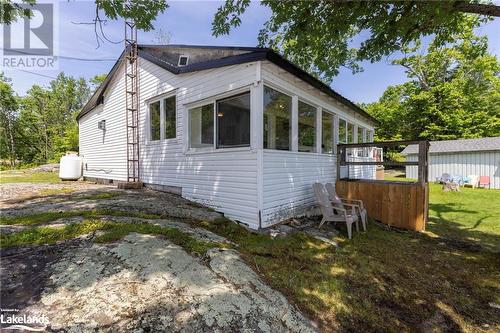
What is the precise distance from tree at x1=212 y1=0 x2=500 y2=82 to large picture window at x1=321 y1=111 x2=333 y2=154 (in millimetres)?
2057

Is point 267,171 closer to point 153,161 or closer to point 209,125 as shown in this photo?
point 209,125

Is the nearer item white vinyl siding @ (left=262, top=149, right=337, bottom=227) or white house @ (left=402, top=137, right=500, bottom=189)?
white vinyl siding @ (left=262, top=149, right=337, bottom=227)

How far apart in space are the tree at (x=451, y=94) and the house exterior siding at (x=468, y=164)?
24.9 feet

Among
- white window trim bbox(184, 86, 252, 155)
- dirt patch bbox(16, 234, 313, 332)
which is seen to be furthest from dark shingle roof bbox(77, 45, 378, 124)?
dirt patch bbox(16, 234, 313, 332)

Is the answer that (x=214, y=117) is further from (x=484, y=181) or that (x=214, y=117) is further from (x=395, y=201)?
(x=484, y=181)

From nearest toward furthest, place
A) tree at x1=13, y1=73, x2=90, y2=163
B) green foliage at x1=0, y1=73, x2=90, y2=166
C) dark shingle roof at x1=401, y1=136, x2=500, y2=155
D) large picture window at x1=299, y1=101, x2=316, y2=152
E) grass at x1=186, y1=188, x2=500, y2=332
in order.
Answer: grass at x1=186, y1=188, x2=500, y2=332, large picture window at x1=299, y1=101, x2=316, y2=152, dark shingle roof at x1=401, y1=136, x2=500, y2=155, green foliage at x1=0, y1=73, x2=90, y2=166, tree at x1=13, y1=73, x2=90, y2=163

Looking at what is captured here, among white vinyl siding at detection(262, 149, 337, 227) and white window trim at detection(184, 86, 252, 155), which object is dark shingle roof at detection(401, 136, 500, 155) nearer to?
white vinyl siding at detection(262, 149, 337, 227)

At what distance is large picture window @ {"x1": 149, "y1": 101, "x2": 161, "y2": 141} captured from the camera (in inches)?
311

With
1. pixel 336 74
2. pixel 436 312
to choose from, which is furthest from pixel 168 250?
pixel 336 74

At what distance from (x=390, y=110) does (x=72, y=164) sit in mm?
31530

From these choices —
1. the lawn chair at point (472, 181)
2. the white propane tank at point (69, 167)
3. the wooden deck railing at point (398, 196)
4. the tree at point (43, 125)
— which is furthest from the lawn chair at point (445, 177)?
the tree at point (43, 125)

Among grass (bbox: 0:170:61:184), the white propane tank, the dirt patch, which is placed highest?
the white propane tank

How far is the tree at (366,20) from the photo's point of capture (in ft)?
14.4

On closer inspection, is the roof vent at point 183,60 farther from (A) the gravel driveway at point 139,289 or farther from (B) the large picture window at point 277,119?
(A) the gravel driveway at point 139,289
